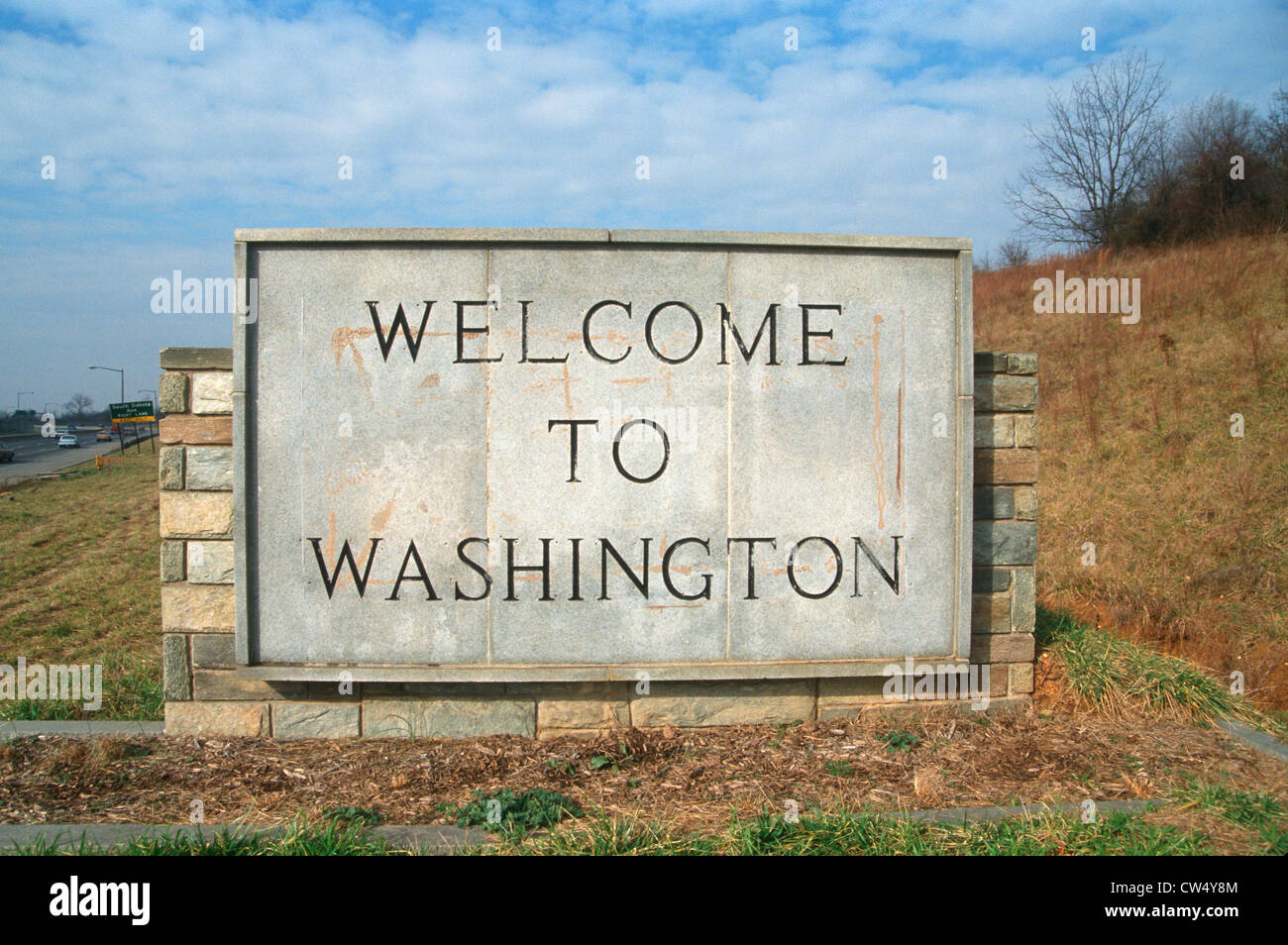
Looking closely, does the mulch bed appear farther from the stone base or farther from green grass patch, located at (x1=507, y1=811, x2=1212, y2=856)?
green grass patch, located at (x1=507, y1=811, x2=1212, y2=856)

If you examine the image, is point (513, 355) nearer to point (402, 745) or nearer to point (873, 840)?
point (402, 745)

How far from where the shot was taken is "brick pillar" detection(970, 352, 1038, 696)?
4.59 metres

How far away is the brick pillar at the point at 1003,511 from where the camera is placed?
4.59 meters

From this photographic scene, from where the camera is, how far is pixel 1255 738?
4266 millimetres

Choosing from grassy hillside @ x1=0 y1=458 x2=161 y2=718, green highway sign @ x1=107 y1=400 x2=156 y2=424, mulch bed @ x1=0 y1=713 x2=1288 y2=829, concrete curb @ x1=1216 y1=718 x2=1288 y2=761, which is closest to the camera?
mulch bed @ x1=0 y1=713 x2=1288 y2=829

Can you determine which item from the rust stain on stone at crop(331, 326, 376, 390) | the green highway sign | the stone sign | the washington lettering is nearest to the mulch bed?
the stone sign

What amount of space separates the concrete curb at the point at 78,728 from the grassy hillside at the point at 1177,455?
251 inches

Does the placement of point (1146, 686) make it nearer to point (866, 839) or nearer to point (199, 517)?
point (866, 839)

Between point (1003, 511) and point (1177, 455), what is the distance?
6009 millimetres

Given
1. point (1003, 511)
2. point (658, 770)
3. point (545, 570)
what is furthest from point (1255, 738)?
point (545, 570)

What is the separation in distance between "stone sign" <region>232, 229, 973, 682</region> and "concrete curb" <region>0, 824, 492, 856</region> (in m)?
0.95

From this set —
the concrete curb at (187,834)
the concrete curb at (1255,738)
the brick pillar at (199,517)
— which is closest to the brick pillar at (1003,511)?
the concrete curb at (1255,738)

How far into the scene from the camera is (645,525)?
4309 millimetres
